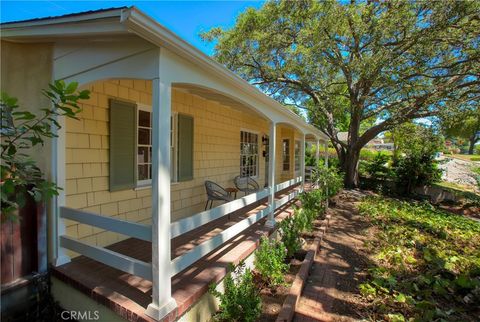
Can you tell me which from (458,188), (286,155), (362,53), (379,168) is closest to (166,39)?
(286,155)

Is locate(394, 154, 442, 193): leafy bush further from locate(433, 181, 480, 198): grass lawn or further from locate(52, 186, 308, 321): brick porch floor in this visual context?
locate(52, 186, 308, 321): brick porch floor

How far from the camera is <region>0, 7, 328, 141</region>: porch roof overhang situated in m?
1.98

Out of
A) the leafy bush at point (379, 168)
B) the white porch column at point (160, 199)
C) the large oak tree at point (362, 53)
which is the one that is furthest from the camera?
the leafy bush at point (379, 168)

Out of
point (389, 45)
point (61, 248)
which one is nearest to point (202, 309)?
point (61, 248)

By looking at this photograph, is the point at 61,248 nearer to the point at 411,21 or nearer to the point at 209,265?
the point at 209,265

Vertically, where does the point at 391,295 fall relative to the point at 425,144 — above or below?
below

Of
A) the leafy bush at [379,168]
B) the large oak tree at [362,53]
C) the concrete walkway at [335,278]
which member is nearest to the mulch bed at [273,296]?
the concrete walkway at [335,278]

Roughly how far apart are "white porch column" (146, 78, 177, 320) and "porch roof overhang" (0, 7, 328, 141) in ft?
1.15

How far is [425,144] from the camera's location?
42.7 feet

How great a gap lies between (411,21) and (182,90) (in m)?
8.74

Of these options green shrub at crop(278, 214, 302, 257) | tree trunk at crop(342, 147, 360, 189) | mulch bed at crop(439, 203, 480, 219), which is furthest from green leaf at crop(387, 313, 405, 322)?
tree trunk at crop(342, 147, 360, 189)

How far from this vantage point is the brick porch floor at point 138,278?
2.43 m

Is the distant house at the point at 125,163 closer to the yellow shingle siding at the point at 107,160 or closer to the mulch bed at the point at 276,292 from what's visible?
the yellow shingle siding at the point at 107,160

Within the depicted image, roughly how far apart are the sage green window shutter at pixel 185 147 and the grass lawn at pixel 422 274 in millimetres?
3464
